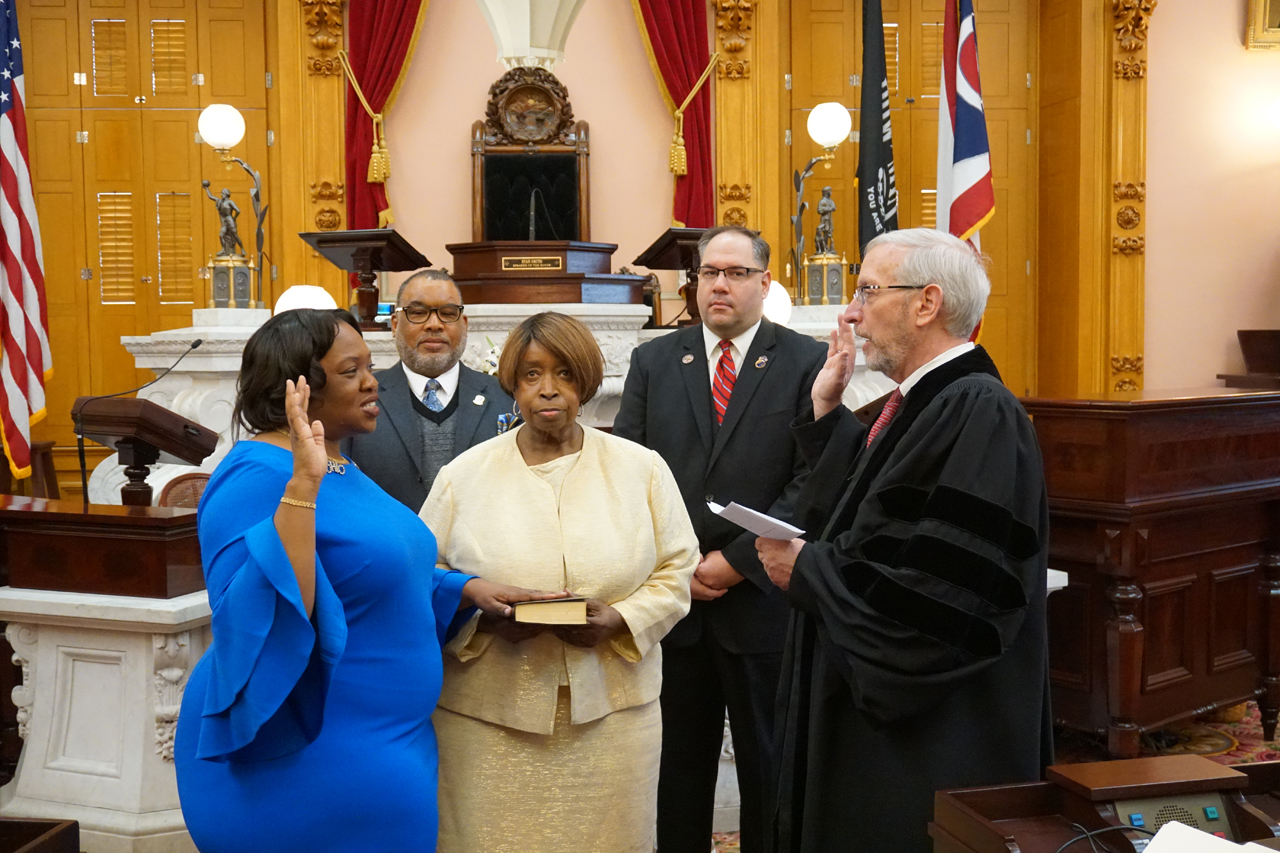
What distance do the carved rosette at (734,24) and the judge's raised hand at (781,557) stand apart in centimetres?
829

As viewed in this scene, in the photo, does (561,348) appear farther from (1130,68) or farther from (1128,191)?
(1130,68)

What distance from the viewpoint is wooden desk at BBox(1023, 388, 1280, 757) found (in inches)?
163

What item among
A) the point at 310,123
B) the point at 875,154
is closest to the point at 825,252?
the point at 875,154

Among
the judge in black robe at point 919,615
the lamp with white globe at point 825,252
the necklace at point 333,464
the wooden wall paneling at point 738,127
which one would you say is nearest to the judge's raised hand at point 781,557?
the judge in black robe at point 919,615

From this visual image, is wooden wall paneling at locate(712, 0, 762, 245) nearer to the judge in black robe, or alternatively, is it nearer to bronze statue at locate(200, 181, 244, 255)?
bronze statue at locate(200, 181, 244, 255)

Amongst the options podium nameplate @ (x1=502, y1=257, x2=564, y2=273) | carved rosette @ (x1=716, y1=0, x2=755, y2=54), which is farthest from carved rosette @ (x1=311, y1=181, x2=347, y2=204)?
carved rosette @ (x1=716, y1=0, x2=755, y2=54)

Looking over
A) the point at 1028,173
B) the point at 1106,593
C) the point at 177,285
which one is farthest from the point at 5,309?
the point at 1028,173

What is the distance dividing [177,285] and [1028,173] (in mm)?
7740

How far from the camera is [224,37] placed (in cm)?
984

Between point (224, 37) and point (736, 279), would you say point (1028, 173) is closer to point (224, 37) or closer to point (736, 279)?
point (224, 37)

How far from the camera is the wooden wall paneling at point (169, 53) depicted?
9.77 meters

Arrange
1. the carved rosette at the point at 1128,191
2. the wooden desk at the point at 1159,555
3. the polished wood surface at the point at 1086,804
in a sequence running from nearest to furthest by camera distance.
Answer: the polished wood surface at the point at 1086,804
the wooden desk at the point at 1159,555
the carved rosette at the point at 1128,191

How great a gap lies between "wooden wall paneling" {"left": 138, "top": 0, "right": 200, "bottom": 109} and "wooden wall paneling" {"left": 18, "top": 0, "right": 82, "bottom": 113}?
564 mm

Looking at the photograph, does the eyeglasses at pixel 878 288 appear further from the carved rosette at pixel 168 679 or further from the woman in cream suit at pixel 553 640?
the carved rosette at pixel 168 679
